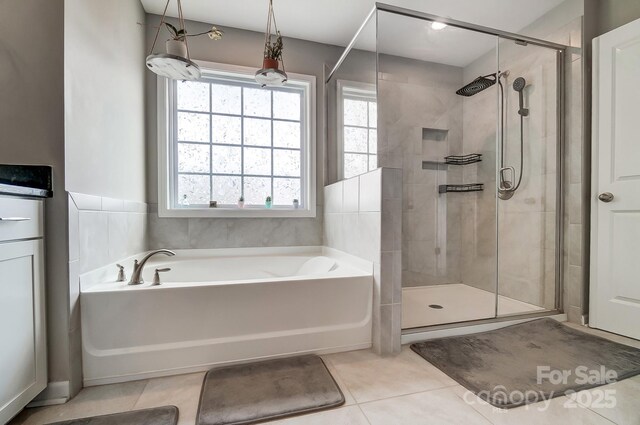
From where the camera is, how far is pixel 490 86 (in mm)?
2486

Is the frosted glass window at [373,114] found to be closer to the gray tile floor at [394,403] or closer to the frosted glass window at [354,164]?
the frosted glass window at [354,164]

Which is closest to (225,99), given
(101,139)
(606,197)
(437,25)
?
(101,139)

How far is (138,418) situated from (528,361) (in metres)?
1.91

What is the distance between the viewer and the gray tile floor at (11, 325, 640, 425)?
3.38 feet

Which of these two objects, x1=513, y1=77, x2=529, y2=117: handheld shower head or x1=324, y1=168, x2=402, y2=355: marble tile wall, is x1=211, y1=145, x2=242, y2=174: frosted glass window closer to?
x1=324, y1=168, x2=402, y2=355: marble tile wall

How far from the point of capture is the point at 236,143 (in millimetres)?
2396

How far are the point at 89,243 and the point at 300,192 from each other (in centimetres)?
161

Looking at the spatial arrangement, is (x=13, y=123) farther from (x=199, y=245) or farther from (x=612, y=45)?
(x=612, y=45)

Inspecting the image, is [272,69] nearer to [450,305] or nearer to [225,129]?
[225,129]

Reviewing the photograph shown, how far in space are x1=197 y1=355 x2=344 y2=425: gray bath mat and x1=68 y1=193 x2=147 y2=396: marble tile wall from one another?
607 millimetres

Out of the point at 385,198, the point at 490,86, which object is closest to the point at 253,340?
the point at 385,198

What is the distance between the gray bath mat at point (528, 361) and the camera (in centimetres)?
120

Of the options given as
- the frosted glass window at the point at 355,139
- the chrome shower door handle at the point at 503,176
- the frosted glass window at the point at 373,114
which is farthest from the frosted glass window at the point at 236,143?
the chrome shower door handle at the point at 503,176

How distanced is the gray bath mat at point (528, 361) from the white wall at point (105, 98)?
2072 mm
